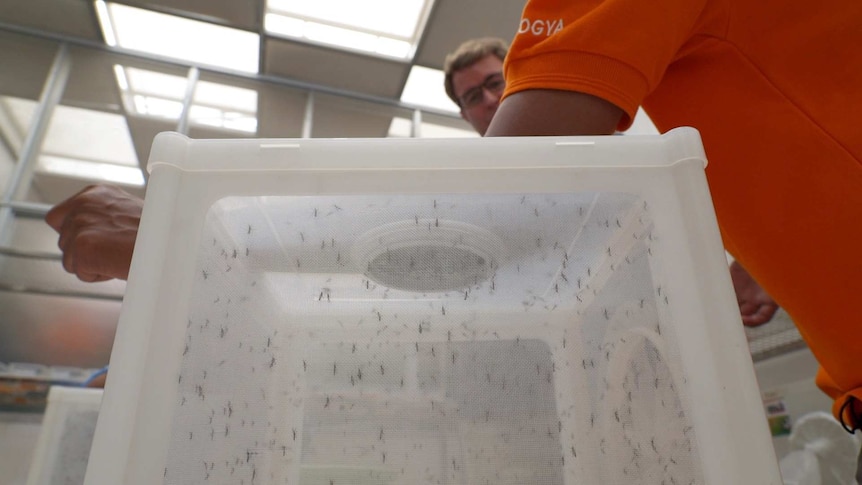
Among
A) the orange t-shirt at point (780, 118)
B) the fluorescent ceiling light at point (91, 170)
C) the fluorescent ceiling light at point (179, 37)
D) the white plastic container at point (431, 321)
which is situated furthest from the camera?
the fluorescent ceiling light at point (179, 37)

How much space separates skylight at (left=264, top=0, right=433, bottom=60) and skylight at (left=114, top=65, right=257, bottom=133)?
0.41m

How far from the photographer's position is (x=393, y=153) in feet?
0.97

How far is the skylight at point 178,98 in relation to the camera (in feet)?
7.20

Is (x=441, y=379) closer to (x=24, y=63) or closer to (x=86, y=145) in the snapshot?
(x=86, y=145)

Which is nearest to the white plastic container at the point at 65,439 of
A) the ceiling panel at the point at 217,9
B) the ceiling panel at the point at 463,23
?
the ceiling panel at the point at 217,9

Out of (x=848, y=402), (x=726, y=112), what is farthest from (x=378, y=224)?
(x=848, y=402)

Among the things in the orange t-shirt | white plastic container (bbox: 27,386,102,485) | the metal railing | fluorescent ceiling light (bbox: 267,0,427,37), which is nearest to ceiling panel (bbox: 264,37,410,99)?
the metal railing

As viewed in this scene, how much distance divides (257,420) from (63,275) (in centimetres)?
174

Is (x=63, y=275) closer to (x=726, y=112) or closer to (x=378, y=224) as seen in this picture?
(x=378, y=224)

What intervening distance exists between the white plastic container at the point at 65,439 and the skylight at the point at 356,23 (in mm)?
1577

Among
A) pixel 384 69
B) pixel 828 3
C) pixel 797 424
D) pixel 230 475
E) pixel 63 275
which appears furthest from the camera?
pixel 384 69

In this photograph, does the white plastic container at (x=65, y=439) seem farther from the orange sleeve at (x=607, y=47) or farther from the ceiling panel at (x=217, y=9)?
the ceiling panel at (x=217, y=9)

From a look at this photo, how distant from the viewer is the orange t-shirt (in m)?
0.37

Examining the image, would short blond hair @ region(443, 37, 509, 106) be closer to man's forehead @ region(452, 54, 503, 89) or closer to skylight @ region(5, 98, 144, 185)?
man's forehead @ region(452, 54, 503, 89)
